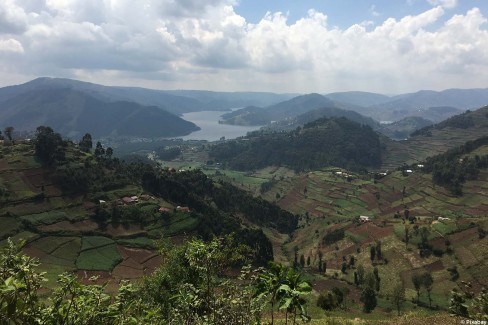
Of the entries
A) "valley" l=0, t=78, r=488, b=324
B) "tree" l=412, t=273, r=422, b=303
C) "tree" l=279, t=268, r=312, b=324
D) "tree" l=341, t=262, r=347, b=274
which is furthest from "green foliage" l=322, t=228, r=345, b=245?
"tree" l=279, t=268, r=312, b=324

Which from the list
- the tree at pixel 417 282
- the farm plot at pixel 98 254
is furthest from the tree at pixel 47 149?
the tree at pixel 417 282

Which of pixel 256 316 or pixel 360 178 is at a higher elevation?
pixel 256 316

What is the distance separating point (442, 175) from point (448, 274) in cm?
9396

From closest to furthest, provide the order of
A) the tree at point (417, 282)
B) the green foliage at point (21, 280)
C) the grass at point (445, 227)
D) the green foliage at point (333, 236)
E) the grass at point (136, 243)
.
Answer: the green foliage at point (21, 280) → the tree at point (417, 282) → the grass at point (136, 243) → the grass at point (445, 227) → the green foliage at point (333, 236)

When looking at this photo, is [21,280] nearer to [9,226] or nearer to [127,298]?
[127,298]

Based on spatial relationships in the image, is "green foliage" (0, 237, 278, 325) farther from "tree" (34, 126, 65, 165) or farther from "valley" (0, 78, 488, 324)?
"tree" (34, 126, 65, 165)

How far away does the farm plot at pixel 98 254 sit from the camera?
71.2m

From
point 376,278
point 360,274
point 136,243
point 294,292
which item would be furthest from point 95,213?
point 294,292

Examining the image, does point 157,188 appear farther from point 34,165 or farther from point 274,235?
point 274,235

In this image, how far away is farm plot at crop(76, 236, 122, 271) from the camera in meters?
71.2

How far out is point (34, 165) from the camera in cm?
10056

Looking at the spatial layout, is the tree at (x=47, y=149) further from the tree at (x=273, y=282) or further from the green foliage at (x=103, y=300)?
the tree at (x=273, y=282)

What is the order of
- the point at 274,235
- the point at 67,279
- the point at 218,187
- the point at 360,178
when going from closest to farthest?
the point at 67,279 → the point at 274,235 → the point at 218,187 → the point at 360,178

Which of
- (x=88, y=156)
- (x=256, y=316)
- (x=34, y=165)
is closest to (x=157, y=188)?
(x=88, y=156)
